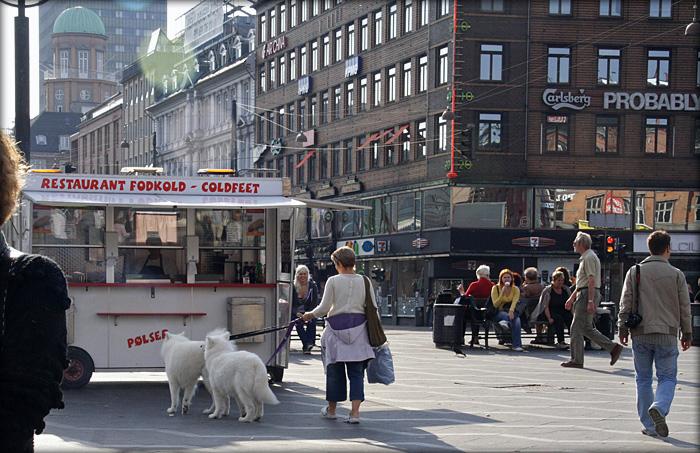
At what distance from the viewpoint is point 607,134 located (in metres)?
53.2

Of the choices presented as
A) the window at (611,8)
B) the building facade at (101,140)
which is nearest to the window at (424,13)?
the window at (611,8)

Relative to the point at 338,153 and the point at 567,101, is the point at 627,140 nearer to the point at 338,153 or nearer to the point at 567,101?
the point at 567,101

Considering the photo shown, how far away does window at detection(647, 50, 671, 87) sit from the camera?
53.2 metres

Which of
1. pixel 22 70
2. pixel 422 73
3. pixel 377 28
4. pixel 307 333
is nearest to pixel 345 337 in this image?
pixel 22 70

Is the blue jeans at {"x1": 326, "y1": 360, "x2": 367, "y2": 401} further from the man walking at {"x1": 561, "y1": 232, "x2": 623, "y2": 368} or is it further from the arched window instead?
the arched window

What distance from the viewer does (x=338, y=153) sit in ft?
213

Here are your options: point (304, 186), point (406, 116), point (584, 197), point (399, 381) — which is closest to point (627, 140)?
point (584, 197)

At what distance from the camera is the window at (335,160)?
213ft

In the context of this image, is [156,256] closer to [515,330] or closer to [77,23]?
[515,330]

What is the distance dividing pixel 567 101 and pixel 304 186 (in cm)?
2040

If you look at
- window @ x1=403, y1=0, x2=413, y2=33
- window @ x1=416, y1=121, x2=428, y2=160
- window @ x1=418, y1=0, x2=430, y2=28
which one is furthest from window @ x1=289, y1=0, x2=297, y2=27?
window @ x1=416, y1=121, x2=428, y2=160

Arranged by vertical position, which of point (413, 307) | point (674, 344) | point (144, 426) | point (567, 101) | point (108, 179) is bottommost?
point (413, 307)

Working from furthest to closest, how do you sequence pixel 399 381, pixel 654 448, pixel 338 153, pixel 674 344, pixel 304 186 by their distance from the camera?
pixel 304 186 < pixel 338 153 < pixel 399 381 < pixel 674 344 < pixel 654 448

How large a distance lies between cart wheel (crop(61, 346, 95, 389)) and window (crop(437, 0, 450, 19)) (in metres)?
40.1
